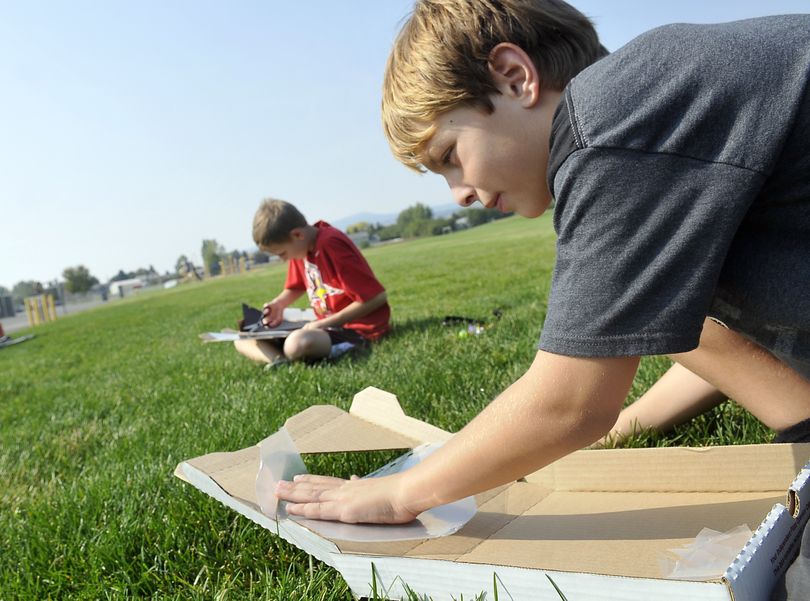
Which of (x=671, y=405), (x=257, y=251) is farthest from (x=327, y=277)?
(x=257, y=251)

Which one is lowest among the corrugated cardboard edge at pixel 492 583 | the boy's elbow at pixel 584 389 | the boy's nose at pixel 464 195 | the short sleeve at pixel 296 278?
the corrugated cardboard edge at pixel 492 583

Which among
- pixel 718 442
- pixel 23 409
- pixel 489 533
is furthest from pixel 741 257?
pixel 23 409

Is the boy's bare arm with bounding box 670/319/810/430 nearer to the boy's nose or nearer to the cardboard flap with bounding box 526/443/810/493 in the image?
the cardboard flap with bounding box 526/443/810/493

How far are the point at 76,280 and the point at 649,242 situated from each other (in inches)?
3044

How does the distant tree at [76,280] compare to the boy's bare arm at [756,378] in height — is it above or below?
above

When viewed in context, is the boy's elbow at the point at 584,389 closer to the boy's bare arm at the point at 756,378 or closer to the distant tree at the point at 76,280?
the boy's bare arm at the point at 756,378

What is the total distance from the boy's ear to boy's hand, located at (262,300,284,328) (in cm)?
332

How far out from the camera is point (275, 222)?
13.4ft

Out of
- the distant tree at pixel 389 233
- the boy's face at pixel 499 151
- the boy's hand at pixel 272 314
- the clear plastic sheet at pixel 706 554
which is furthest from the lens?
the distant tree at pixel 389 233

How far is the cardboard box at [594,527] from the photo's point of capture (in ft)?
3.12

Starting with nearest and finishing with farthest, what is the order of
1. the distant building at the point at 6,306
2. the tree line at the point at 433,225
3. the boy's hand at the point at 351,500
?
the boy's hand at the point at 351,500
the distant building at the point at 6,306
the tree line at the point at 433,225

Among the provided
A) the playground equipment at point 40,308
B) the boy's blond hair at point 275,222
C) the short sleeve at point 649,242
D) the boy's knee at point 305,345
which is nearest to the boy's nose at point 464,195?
the short sleeve at point 649,242

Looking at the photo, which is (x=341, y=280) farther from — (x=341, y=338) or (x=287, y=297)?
(x=287, y=297)

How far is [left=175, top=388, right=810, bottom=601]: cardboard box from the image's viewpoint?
3.12 ft
